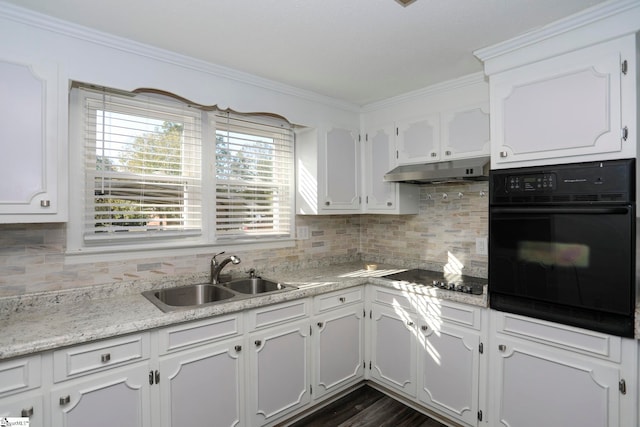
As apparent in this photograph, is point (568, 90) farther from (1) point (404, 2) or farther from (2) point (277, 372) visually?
(2) point (277, 372)

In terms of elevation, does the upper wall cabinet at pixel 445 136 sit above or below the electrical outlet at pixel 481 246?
above

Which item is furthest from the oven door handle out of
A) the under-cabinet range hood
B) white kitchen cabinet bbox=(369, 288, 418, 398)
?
white kitchen cabinet bbox=(369, 288, 418, 398)

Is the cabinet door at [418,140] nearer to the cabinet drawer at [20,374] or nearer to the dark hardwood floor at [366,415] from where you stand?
the dark hardwood floor at [366,415]

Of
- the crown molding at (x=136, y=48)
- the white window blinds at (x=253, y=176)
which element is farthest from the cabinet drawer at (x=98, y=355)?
the crown molding at (x=136, y=48)

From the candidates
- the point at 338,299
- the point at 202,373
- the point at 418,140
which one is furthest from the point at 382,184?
the point at 202,373

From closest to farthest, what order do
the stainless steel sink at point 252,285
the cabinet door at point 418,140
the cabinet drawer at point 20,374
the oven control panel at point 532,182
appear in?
1. the cabinet drawer at point 20,374
2. the oven control panel at point 532,182
3. the stainless steel sink at point 252,285
4. the cabinet door at point 418,140

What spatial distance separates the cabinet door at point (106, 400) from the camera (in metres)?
1.50

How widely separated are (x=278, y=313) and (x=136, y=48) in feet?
6.01

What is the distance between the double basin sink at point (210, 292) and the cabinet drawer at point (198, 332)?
0.54ft

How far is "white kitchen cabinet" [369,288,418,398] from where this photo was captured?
251 cm

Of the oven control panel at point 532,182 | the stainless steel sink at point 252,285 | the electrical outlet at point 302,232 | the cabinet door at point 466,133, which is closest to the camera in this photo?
the oven control panel at point 532,182

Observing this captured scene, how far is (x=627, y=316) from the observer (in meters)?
1.64

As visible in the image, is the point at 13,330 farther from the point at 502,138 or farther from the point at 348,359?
the point at 502,138

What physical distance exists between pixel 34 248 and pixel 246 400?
1486 mm
